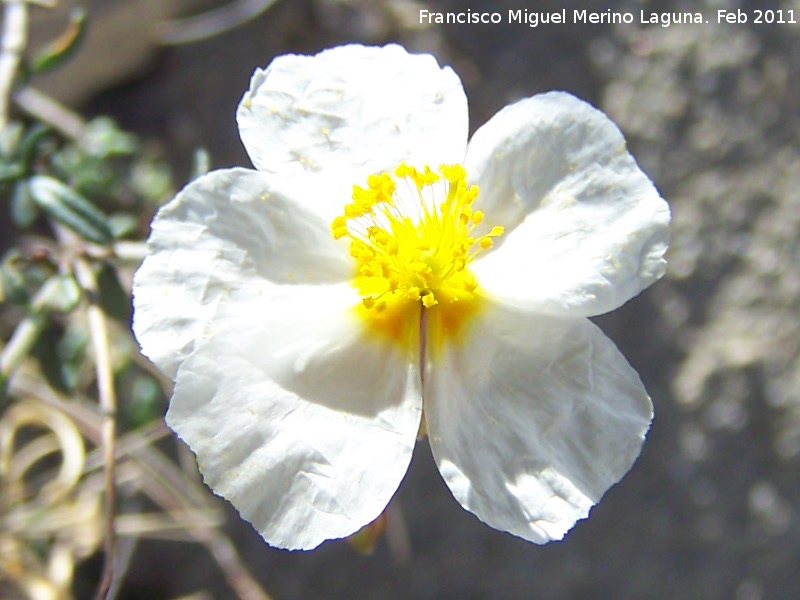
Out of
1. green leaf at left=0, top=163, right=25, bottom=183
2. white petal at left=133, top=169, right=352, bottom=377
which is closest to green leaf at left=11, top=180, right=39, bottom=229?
green leaf at left=0, top=163, right=25, bottom=183

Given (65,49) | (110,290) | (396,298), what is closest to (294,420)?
(396,298)

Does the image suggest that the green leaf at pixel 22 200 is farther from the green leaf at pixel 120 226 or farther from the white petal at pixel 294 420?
the white petal at pixel 294 420

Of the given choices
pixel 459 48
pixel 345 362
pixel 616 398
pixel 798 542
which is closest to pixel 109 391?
pixel 345 362

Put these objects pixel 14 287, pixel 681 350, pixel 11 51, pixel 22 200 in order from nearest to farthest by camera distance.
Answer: pixel 14 287
pixel 22 200
pixel 11 51
pixel 681 350

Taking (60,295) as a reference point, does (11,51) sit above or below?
above

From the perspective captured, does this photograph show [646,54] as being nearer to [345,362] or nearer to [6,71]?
[345,362]

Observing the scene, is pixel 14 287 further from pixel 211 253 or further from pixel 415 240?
pixel 415 240
